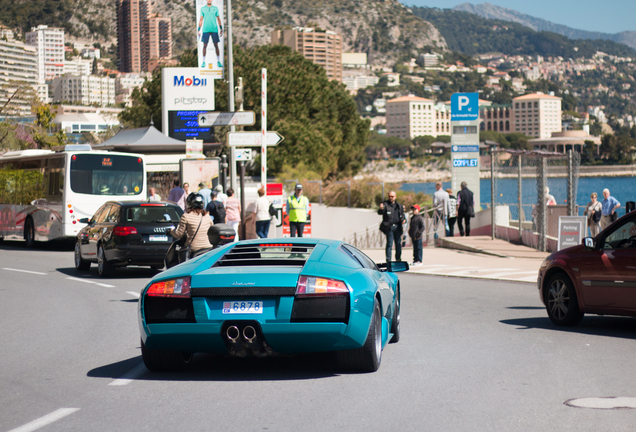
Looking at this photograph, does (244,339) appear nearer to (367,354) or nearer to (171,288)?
(171,288)

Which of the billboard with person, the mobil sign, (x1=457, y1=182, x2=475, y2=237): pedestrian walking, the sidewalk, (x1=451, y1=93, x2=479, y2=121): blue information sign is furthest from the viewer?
the mobil sign

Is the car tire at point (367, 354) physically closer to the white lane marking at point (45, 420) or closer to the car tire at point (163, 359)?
the car tire at point (163, 359)

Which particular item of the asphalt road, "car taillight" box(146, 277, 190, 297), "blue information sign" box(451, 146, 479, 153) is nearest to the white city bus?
the asphalt road

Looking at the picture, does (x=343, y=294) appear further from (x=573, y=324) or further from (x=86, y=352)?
(x=573, y=324)

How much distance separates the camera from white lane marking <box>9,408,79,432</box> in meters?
5.40

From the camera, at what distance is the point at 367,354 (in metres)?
6.98

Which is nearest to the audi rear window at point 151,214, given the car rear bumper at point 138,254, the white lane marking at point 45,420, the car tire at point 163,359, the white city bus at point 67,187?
the car rear bumper at point 138,254

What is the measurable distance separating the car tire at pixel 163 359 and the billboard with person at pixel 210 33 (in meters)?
24.8

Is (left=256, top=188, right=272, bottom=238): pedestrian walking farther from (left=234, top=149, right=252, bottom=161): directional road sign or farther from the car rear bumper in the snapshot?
the car rear bumper

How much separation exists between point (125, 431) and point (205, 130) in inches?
1555

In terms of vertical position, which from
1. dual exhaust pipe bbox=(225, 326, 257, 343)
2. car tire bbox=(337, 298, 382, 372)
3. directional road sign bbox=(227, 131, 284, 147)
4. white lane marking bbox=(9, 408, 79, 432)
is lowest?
white lane marking bbox=(9, 408, 79, 432)

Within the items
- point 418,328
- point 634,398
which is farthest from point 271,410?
point 418,328

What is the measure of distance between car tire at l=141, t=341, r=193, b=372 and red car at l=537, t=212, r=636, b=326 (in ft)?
16.1

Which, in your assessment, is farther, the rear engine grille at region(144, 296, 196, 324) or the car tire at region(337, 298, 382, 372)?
the car tire at region(337, 298, 382, 372)
